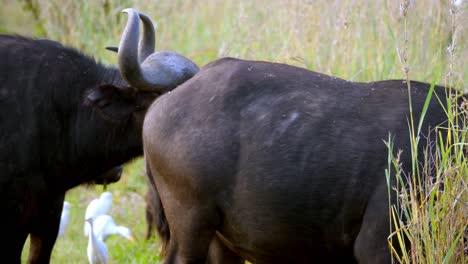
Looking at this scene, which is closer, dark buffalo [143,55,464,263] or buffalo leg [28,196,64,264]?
dark buffalo [143,55,464,263]

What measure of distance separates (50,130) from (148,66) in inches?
34.8

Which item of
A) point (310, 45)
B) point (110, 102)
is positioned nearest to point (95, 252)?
point (110, 102)

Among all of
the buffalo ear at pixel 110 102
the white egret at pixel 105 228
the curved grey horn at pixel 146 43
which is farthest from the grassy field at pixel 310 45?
the curved grey horn at pixel 146 43

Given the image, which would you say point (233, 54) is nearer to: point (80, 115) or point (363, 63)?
point (363, 63)

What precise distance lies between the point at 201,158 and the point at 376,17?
149 inches

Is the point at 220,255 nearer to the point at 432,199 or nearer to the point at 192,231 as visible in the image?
the point at 192,231

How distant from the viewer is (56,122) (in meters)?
6.36

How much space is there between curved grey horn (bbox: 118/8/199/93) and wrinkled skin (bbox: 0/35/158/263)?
305 mm

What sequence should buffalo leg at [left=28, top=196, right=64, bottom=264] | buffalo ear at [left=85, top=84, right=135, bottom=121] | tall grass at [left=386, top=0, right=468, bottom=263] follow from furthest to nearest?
buffalo leg at [left=28, top=196, right=64, bottom=264], buffalo ear at [left=85, top=84, right=135, bottom=121], tall grass at [left=386, top=0, right=468, bottom=263]

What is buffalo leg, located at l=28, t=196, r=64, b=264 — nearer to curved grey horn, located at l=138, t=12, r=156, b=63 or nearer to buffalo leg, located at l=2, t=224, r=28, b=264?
buffalo leg, located at l=2, t=224, r=28, b=264

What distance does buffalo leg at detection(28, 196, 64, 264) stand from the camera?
6.42 meters

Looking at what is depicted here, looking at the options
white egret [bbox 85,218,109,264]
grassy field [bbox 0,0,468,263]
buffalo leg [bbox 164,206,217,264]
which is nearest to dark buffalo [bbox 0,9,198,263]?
white egret [bbox 85,218,109,264]

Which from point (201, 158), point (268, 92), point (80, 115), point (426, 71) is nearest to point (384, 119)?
point (268, 92)

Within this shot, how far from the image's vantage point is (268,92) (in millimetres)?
4840
